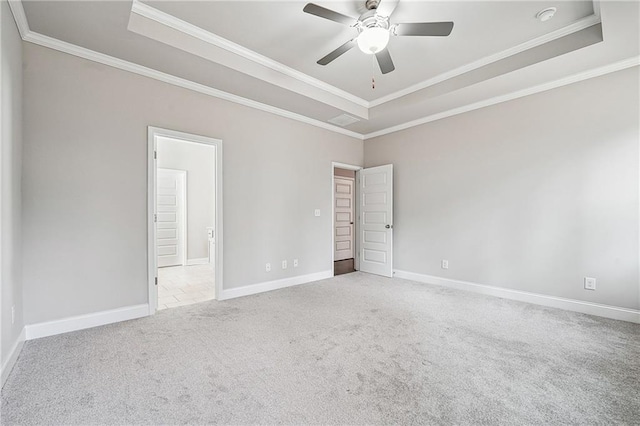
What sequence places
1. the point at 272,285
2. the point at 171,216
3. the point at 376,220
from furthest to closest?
1. the point at 171,216
2. the point at 376,220
3. the point at 272,285

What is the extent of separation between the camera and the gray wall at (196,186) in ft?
21.1

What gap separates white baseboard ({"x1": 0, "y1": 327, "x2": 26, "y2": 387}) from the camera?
1.96 metres

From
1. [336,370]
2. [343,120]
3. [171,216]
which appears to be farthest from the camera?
[171,216]

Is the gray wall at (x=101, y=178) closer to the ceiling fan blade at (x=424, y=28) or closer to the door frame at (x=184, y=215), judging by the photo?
the ceiling fan blade at (x=424, y=28)

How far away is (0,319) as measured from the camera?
6.42 ft

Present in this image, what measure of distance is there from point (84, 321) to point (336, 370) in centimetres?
259

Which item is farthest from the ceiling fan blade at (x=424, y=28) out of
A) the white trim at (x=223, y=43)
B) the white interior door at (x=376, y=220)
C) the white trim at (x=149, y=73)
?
the white interior door at (x=376, y=220)

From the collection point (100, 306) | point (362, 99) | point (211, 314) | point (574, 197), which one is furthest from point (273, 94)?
point (574, 197)

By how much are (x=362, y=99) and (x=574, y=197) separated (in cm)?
311

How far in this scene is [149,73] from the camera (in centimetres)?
323

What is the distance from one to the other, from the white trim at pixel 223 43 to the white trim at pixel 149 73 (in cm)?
72

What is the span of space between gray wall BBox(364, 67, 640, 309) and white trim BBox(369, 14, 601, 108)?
2.68 feet

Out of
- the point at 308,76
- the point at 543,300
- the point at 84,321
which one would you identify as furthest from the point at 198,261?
the point at 543,300

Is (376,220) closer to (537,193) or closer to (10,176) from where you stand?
(537,193)
